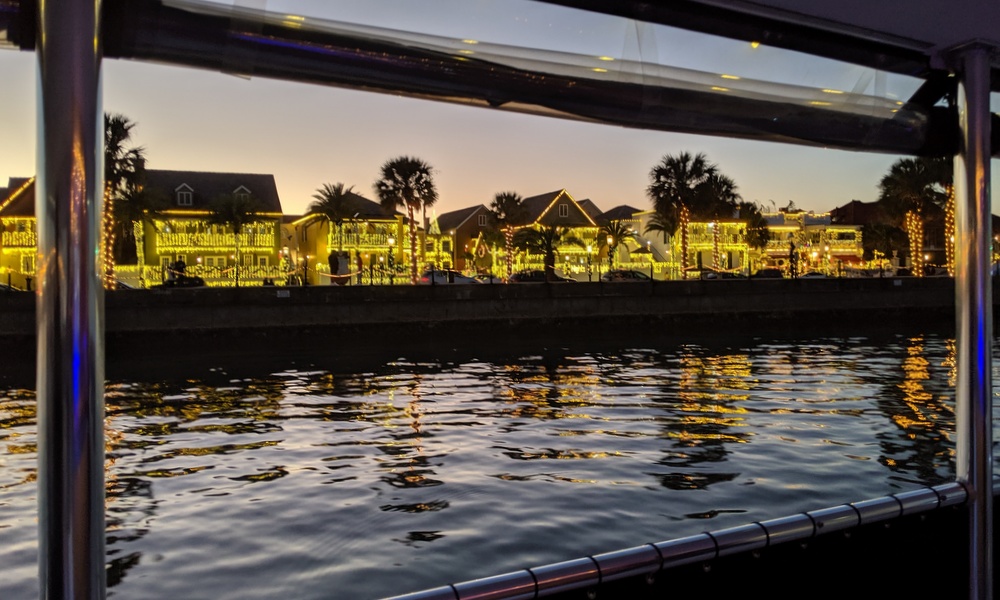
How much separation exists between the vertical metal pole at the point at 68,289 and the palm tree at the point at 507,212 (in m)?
59.2

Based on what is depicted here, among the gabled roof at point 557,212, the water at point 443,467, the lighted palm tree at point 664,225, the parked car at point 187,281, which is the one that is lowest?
A: the water at point 443,467

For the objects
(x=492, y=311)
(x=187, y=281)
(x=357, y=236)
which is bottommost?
(x=492, y=311)

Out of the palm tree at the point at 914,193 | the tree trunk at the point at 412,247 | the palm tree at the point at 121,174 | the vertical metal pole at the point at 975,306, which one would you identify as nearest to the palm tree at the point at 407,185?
the tree trunk at the point at 412,247

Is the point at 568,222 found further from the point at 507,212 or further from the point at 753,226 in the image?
the point at 753,226

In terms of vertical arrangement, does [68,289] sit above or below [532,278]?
below

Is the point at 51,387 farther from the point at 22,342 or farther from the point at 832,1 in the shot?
the point at 22,342

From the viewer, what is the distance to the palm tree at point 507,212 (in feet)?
202

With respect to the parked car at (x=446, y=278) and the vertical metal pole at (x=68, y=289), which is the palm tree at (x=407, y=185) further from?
the vertical metal pole at (x=68, y=289)

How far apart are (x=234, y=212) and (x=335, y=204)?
299 inches

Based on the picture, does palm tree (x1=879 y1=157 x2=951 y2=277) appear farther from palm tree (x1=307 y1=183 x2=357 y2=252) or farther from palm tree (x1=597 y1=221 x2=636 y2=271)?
palm tree (x1=307 y1=183 x2=357 y2=252)

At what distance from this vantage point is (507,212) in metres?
61.8

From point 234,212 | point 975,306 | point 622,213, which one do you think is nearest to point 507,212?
point 234,212

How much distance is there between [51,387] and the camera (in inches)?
59.7

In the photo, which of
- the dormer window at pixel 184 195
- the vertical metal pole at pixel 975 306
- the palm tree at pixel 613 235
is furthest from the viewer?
the palm tree at pixel 613 235
